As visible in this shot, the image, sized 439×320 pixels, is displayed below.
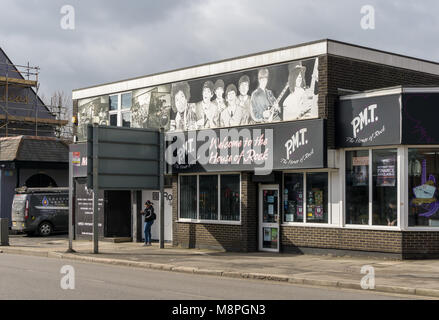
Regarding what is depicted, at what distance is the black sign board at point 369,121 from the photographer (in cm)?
1734

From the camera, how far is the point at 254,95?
20391 mm

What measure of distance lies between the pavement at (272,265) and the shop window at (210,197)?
51.1 inches

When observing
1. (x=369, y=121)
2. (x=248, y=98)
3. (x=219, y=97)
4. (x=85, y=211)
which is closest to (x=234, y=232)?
(x=248, y=98)

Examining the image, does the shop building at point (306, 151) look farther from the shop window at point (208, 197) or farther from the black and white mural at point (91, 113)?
the black and white mural at point (91, 113)

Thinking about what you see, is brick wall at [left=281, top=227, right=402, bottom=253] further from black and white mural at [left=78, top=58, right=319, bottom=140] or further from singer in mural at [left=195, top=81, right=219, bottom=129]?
singer in mural at [left=195, top=81, right=219, bottom=129]

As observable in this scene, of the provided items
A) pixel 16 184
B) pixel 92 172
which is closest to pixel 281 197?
pixel 92 172

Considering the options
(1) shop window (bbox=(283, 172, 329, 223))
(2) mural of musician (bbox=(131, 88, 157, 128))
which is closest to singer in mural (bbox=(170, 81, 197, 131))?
(2) mural of musician (bbox=(131, 88, 157, 128))

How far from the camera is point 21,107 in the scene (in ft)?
153

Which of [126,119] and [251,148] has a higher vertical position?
[126,119]

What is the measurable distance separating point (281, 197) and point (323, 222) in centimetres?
177

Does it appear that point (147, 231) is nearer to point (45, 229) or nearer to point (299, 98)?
point (45, 229)

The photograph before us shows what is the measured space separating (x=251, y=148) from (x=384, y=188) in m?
4.49

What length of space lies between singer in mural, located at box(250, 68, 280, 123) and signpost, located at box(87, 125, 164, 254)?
12.7 feet

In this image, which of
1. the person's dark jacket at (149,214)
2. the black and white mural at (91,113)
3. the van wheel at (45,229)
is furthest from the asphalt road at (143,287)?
the van wheel at (45,229)
